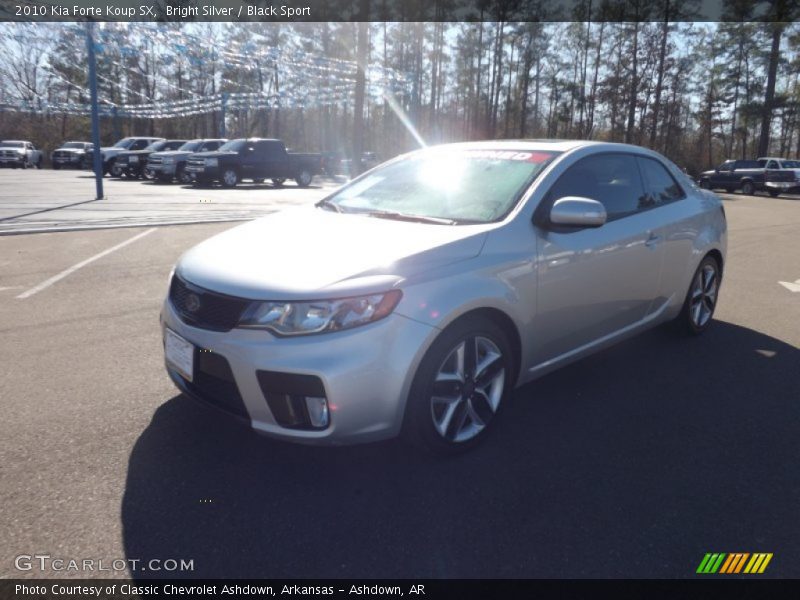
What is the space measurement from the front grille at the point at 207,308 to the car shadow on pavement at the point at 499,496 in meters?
0.71

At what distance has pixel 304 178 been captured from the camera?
1028 inches

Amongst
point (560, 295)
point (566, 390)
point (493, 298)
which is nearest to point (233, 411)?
point (493, 298)

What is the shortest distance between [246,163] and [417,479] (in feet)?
73.0

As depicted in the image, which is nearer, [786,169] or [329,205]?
[329,205]

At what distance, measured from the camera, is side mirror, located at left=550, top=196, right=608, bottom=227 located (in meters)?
3.36

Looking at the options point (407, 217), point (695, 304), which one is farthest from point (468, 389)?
point (695, 304)

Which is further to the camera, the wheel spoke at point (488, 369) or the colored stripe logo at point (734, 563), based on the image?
the wheel spoke at point (488, 369)

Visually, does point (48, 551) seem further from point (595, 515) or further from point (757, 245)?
point (757, 245)

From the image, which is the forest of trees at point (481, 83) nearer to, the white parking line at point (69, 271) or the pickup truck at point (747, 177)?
Result: the pickup truck at point (747, 177)

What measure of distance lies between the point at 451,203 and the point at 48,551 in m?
2.62

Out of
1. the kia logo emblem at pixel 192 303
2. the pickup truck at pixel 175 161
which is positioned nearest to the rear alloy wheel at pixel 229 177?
the pickup truck at pixel 175 161

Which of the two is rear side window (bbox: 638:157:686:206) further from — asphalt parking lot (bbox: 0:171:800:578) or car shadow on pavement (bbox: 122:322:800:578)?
car shadow on pavement (bbox: 122:322:800:578)

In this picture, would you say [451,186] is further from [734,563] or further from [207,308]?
[734,563]

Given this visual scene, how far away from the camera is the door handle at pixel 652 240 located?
14.0 ft
